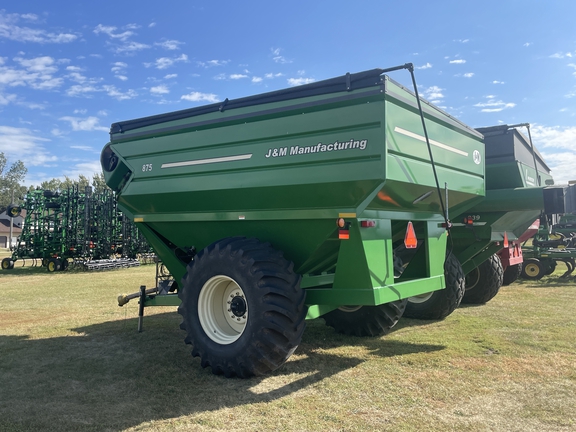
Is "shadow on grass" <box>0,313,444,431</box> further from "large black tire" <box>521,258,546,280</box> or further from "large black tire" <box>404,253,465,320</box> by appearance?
"large black tire" <box>521,258,546,280</box>

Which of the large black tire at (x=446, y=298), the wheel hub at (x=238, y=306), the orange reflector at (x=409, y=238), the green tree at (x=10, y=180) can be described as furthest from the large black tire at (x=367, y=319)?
the green tree at (x=10, y=180)

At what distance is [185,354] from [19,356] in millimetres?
1968

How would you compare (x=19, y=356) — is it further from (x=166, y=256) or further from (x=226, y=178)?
(x=226, y=178)

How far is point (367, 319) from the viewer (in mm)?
6355

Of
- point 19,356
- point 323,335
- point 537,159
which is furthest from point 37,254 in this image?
point 537,159

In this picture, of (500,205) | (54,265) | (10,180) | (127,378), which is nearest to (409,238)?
(500,205)

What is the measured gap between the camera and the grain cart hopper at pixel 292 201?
4.48 m

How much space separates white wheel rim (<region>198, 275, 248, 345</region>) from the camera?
200 inches

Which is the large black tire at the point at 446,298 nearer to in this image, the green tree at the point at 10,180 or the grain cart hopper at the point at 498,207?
the grain cart hopper at the point at 498,207

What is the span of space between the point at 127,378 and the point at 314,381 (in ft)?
6.27

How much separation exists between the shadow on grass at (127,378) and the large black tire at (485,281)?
3.68 meters

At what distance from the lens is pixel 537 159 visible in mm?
8891

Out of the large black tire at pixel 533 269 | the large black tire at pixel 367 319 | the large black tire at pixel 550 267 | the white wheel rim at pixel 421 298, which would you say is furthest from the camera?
the large black tire at pixel 550 267

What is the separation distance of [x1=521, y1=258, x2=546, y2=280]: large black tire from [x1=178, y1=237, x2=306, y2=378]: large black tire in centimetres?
1065
